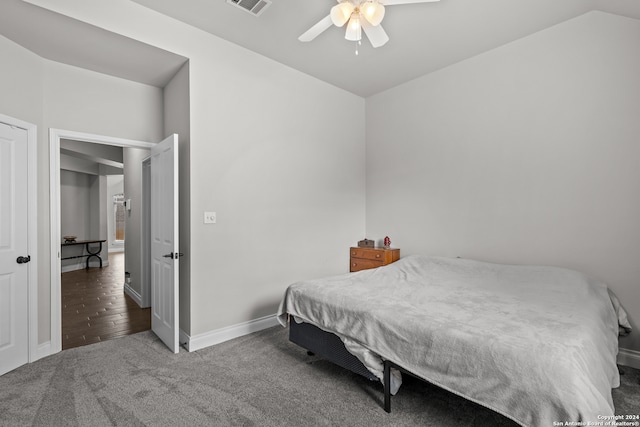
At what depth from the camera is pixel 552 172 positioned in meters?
3.02

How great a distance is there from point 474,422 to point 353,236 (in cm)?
289

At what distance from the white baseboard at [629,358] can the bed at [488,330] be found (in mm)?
234

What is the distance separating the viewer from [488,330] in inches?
70.9

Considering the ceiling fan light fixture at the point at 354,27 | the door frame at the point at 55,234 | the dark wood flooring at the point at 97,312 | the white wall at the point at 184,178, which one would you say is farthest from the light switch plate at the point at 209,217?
the ceiling fan light fixture at the point at 354,27

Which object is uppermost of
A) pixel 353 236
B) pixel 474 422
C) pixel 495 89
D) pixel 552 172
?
pixel 495 89

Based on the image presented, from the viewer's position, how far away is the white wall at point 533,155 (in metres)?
2.67

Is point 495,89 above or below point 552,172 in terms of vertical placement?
above

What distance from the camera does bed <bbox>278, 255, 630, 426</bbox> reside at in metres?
1.45

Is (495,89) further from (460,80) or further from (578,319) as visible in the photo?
(578,319)

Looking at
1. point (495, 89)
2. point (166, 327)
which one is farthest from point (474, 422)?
point (495, 89)

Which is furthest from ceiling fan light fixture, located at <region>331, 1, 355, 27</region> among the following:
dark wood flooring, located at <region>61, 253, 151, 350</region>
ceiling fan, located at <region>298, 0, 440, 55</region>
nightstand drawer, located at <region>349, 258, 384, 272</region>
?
dark wood flooring, located at <region>61, 253, 151, 350</region>

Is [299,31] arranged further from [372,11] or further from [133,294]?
[133,294]

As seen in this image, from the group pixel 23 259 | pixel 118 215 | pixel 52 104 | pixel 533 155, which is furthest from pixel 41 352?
pixel 118 215

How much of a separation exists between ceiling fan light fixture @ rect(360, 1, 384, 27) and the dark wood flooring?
3.79m
